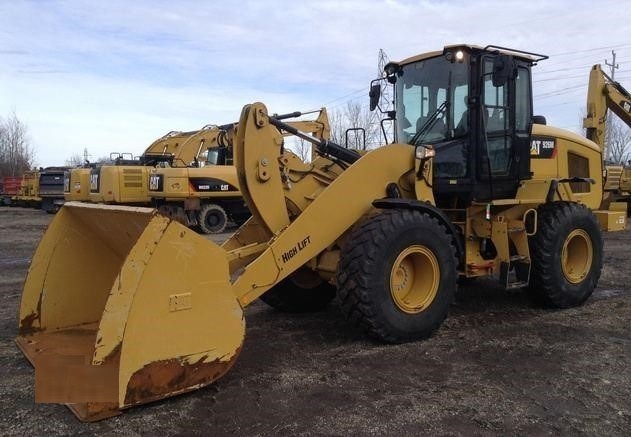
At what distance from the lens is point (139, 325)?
11.6 ft

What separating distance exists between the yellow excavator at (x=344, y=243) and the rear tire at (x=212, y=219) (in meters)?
9.63

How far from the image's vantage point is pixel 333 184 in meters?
4.90

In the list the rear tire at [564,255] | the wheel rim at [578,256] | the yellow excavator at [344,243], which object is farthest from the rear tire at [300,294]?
the wheel rim at [578,256]

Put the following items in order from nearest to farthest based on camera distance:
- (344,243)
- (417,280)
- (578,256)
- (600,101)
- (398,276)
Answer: (344,243), (398,276), (417,280), (578,256), (600,101)

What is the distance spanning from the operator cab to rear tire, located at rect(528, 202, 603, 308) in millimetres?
562

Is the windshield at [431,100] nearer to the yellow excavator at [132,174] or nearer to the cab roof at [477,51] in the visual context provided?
the cab roof at [477,51]

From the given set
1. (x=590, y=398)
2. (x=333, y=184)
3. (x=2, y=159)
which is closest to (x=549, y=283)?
(x=590, y=398)

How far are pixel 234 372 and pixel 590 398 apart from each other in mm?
2491

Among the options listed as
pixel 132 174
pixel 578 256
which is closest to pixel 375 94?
pixel 578 256

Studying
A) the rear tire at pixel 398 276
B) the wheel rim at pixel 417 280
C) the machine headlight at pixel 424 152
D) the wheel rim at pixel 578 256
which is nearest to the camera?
the rear tire at pixel 398 276

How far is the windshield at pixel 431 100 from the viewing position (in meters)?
5.83

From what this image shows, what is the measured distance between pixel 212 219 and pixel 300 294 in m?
9.93

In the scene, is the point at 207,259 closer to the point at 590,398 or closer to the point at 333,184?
the point at 333,184

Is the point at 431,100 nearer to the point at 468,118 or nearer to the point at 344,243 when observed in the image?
the point at 468,118
